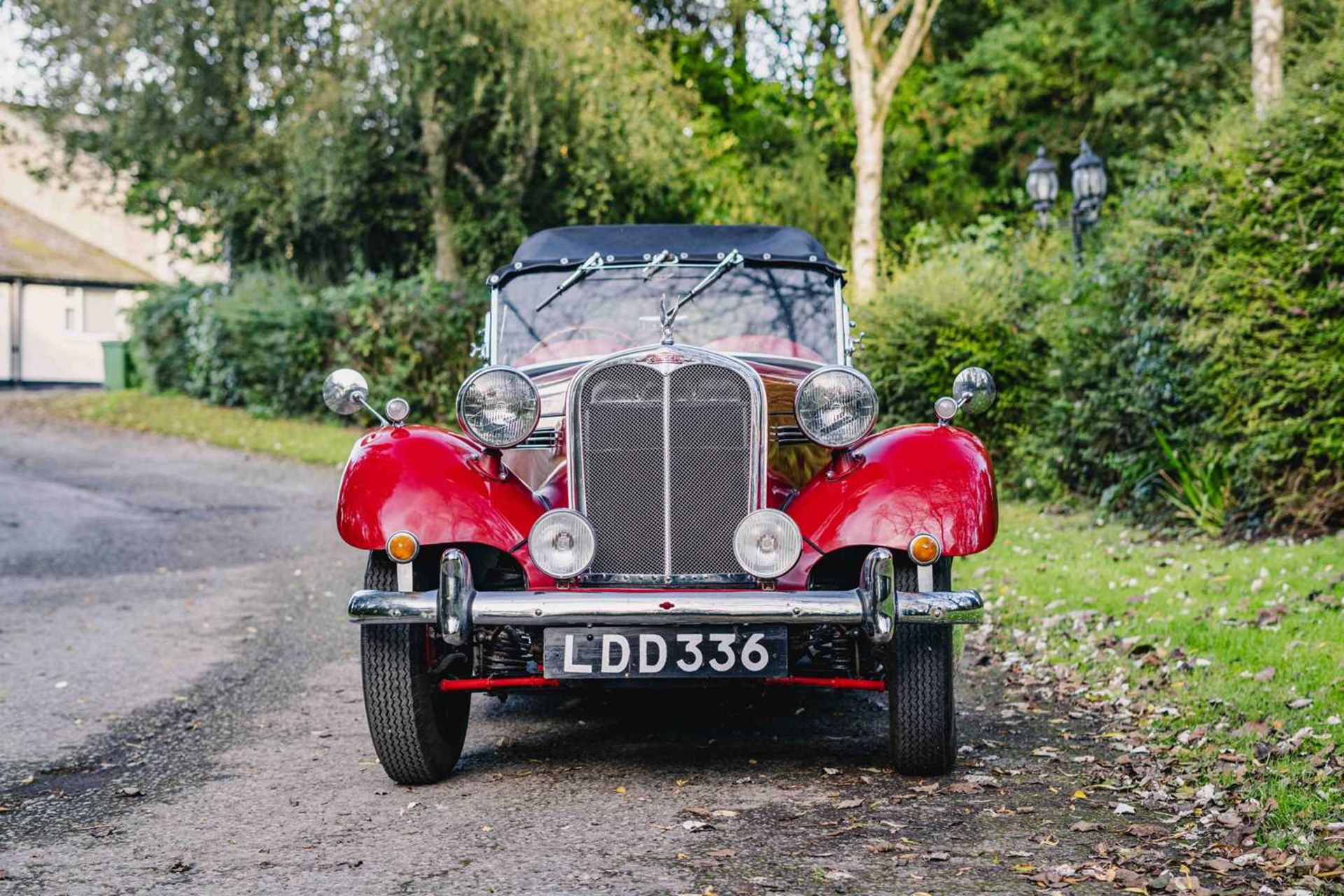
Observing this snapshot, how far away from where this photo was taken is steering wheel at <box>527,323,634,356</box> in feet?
20.1

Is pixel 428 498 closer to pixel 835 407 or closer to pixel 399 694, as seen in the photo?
pixel 399 694

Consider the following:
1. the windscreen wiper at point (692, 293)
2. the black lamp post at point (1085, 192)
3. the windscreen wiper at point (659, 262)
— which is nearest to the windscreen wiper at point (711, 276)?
the windscreen wiper at point (692, 293)

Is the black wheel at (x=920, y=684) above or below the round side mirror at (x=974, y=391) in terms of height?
below

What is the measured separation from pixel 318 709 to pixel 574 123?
15.5 metres

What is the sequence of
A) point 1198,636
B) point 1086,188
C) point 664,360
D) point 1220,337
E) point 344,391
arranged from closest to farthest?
1. point 664,360
2. point 344,391
3. point 1198,636
4. point 1220,337
5. point 1086,188

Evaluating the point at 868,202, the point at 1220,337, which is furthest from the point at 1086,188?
the point at 868,202

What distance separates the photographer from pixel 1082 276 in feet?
41.1

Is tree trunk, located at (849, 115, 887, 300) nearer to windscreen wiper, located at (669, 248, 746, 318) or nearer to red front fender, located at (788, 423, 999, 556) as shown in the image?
windscreen wiper, located at (669, 248, 746, 318)

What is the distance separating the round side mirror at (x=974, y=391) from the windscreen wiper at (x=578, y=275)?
1.83 m

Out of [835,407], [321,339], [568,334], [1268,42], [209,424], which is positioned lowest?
[835,407]

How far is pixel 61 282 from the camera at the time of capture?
36469 millimetres

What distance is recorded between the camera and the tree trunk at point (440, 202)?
21.0 meters

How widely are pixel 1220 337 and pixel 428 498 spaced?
268 inches

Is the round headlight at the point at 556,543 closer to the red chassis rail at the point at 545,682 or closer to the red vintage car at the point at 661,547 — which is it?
the red vintage car at the point at 661,547
